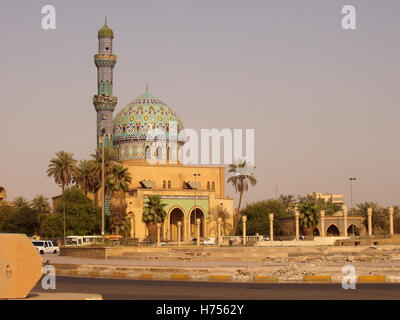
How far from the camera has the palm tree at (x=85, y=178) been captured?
54369 millimetres

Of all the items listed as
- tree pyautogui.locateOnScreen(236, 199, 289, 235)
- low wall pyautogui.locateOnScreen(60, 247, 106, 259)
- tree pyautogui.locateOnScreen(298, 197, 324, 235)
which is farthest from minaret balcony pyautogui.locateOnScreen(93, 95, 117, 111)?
low wall pyautogui.locateOnScreen(60, 247, 106, 259)

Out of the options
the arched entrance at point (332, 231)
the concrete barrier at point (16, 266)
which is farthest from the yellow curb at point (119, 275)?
the arched entrance at point (332, 231)

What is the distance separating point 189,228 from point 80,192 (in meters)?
10.8

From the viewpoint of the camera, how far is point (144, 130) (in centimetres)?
6588

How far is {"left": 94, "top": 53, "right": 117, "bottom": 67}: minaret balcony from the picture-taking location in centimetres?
6272

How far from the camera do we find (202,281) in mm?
17625

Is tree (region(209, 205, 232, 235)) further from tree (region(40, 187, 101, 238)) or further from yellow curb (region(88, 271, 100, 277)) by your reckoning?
yellow curb (region(88, 271, 100, 277))

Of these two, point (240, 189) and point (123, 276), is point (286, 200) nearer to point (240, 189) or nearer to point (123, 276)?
point (240, 189)

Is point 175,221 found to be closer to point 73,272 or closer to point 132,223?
point 132,223

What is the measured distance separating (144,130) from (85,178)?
12208mm

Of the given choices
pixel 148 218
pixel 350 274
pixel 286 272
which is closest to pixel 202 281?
pixel 286 272

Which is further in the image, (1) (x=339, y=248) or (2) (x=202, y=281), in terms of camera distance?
(1) (x=339, y=248)

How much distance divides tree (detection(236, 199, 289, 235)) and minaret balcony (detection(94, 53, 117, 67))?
20456 millimetres

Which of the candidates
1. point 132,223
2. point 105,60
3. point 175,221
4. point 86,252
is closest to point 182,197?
point 175,221
